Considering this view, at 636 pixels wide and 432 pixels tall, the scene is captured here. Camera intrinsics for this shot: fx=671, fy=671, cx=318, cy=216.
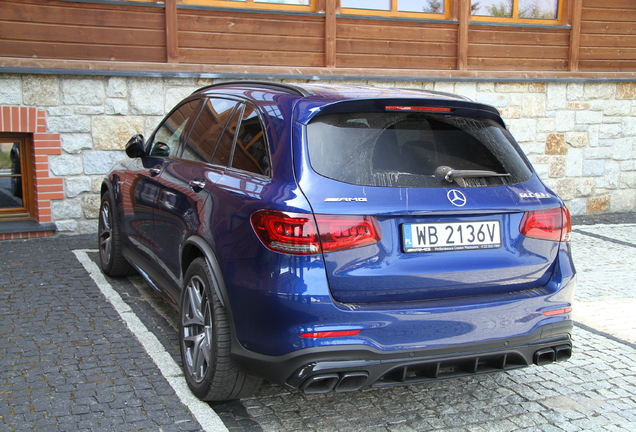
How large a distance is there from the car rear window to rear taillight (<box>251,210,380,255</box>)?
0.75 ft

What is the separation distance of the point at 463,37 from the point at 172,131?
672cm

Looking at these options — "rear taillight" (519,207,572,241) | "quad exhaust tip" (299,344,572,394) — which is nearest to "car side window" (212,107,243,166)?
"quad exhaust tip" (299,344,572,394)

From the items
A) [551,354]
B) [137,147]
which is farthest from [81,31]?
[551,354]

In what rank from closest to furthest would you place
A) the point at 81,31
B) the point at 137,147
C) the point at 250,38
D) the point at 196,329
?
the point at 196,329 < the point at 137,147 < the point at 81,31 < the point at 250,38

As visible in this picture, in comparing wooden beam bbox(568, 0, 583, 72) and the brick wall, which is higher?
wooden beam bbox(568, 0, 583, 72)

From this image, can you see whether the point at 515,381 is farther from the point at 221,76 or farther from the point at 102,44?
the point at 102,44

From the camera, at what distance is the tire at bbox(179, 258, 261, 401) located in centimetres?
337

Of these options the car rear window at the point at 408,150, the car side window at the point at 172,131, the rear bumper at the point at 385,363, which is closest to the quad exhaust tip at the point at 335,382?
the rear bumper at the point at 385,363

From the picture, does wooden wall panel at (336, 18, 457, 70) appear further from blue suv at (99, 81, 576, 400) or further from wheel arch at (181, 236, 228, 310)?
wheel arch at (181, 236, 228, 310)

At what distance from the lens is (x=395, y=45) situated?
33.3ft

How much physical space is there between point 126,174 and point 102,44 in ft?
11.8

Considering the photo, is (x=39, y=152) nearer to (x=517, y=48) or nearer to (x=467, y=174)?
(x=467, y=174)

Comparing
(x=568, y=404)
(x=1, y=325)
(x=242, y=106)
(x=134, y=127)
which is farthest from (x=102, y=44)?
(x=568, y=404)

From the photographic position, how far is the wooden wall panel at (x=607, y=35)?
438 inches
